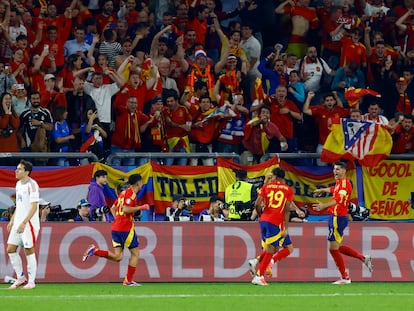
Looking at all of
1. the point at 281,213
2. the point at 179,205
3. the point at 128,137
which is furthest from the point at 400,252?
the point at 128,137

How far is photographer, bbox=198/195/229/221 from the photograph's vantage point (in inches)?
849

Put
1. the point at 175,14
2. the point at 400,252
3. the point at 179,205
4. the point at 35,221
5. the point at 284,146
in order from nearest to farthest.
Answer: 1. the point at 35,221
2. the point at 400,252
3. the point at 179,205
4. the point at 284,146
5. the point at 175,14

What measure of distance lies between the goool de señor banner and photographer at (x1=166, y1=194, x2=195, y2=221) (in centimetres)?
364

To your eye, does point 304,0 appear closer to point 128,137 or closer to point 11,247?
point 128,137

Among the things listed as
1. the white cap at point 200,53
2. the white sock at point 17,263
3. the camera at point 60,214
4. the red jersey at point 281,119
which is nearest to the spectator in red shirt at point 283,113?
the red jersey at point 281,119

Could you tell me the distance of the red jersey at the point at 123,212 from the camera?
1855 cm

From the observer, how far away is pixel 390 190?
77.2 feet

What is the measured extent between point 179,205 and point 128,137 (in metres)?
1.92

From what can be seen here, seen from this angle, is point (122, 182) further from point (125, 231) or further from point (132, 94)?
point (125, 231)

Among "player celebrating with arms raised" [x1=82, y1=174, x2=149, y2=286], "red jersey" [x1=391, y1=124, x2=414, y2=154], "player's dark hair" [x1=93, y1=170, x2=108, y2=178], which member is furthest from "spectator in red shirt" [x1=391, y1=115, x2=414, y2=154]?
"player celebrating with arms raised" [x1=82, y1=174, x2=149, y2=286]

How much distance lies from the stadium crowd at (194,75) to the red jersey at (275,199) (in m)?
4.18

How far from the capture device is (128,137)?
23062 millimetres

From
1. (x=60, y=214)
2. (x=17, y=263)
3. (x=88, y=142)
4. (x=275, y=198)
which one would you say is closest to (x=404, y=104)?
(x=88, y=142)

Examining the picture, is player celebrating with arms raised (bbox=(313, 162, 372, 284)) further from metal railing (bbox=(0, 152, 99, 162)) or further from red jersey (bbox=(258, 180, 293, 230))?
metal railing (bbox=(0, 152, 99, 162))
